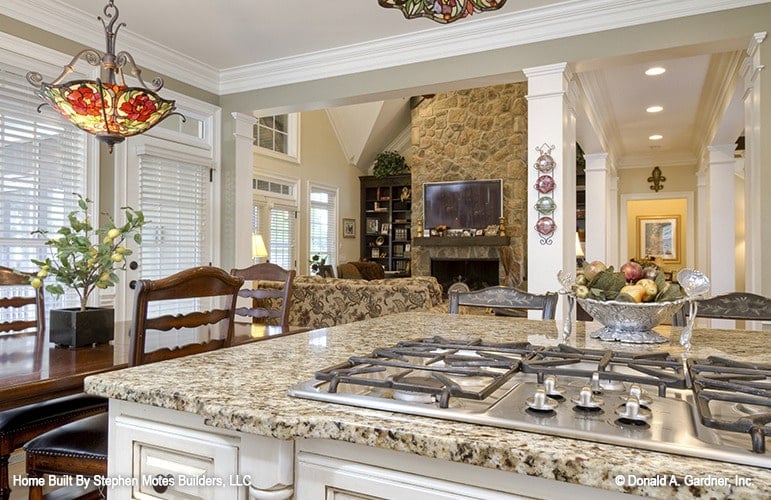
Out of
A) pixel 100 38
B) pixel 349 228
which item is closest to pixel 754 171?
pixel 100 38

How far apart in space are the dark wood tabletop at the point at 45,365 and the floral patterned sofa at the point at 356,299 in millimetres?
2048

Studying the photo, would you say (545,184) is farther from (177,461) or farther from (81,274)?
(177,461)

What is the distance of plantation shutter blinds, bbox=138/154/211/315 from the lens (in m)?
4.53

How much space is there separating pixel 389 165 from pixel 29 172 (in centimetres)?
740

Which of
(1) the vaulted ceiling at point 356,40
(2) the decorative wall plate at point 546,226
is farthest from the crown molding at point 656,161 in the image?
(2) the decorative wall plate at point 546,226

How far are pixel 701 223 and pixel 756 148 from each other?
219 inches

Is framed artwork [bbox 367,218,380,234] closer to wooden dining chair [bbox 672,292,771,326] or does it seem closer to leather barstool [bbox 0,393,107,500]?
leather barstool [bbox 0,393,107,500]

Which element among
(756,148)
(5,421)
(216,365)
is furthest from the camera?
(756,148)

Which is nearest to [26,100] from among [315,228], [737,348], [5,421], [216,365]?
[5,421]

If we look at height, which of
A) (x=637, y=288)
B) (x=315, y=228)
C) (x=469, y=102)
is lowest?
(x=637, y=288)

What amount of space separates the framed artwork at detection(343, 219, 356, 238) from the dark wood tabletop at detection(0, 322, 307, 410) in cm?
794

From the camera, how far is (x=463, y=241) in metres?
8.30

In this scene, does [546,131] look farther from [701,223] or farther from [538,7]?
[701,223]

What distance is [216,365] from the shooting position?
1070mm
